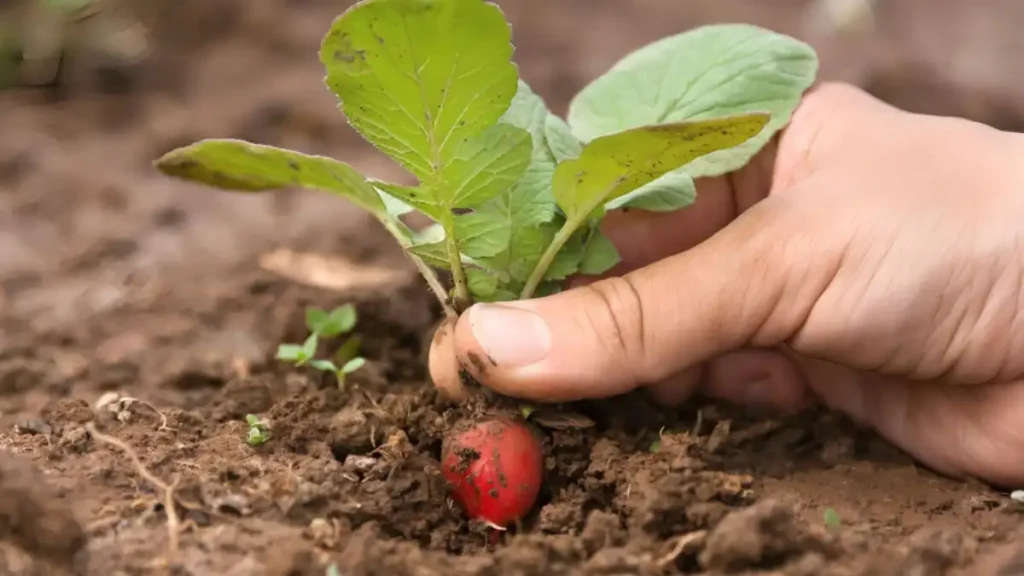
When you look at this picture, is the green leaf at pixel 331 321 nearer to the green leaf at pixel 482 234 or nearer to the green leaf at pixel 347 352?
the green leaf at pixel 347 352

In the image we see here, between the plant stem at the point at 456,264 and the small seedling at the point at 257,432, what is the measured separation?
256 millimetres

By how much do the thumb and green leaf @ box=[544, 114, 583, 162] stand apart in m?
0.17

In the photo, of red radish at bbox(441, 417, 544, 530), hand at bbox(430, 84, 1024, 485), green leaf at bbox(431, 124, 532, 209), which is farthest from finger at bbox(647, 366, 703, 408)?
green leaf at bbox(431, 124, 532, 209)

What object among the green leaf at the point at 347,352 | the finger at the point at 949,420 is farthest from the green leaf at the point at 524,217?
the finger at the point at 949,420

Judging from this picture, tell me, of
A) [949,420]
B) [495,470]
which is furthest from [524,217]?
[949,420]

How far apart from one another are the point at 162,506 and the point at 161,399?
1.36 ft

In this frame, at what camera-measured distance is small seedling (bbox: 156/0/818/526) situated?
2.76ft

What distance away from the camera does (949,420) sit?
1.13 metres

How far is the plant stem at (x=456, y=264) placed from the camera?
0.98m

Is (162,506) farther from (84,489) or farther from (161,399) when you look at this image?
(161,399)

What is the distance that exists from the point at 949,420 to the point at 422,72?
0.78m

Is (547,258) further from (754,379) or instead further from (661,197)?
(754,379)

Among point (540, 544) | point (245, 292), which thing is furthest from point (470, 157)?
point (245, 292)

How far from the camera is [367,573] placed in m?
0.73
